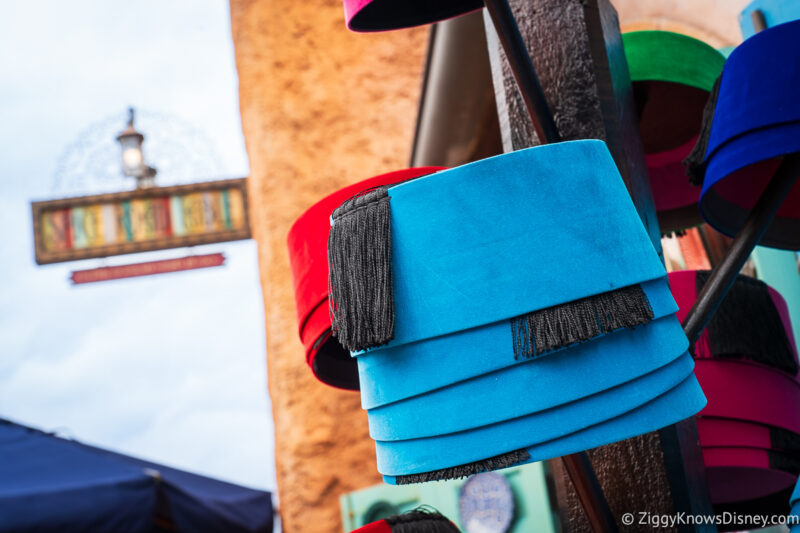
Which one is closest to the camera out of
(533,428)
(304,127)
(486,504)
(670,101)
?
(533,428)

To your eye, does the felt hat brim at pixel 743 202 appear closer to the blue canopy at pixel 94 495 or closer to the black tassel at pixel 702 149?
the black tassel at pixel 702 149

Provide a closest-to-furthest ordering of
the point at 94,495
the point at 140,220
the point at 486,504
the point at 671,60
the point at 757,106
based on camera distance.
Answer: the point at 757,106
the point at 671,60
the point at 486,504
the point at 94,495
the point at 140,220

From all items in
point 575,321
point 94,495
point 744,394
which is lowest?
point 94,495

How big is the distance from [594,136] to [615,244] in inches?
12.5

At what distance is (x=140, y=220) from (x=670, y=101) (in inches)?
145

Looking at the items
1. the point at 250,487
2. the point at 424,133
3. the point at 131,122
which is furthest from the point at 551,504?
the point at 131,122

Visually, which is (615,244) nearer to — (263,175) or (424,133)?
(424,133)

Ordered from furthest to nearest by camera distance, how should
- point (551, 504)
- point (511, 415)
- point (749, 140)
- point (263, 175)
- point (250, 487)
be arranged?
point (263, 175) → point (250, 487) → point (551, 504) → point (749, 140) → point (511, 415)

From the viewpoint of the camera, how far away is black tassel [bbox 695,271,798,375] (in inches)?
32.2

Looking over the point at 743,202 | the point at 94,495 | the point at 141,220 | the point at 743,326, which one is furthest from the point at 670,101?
the point at 141,220

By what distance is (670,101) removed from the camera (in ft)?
3.36

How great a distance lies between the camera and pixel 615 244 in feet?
1.66

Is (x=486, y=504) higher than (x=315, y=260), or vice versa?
(x=315, y=260)

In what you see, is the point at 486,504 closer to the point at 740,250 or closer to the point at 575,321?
the point at 740,250
